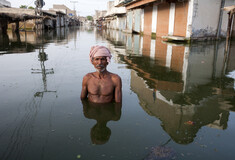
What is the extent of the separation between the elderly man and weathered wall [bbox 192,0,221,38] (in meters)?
13.2

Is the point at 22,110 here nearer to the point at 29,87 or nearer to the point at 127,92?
the point at 29,87

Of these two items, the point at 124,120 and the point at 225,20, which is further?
the point at 225,20

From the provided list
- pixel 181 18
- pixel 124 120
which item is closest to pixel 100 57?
pixel 124 120

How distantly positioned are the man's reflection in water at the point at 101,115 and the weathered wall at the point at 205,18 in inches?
524

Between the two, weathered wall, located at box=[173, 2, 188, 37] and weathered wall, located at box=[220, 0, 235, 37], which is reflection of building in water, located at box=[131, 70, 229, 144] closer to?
weathered wall, located at box=[173, 2, 188, 37]

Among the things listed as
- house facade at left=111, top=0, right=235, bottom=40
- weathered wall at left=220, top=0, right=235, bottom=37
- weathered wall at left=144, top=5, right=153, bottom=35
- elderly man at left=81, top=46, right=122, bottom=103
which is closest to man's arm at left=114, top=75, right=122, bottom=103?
elderly man at left=81, top=46, right=122, bottom=103

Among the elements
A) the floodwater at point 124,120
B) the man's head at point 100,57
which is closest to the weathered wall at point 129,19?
the floodwater at point 124,120

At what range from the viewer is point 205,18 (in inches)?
591

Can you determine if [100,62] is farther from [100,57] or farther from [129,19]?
[129,19]

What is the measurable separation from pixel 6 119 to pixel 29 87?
1.49m

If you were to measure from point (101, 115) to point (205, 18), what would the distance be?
14727 millimetres

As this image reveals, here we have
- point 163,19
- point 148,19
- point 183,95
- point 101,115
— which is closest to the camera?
point 101,115

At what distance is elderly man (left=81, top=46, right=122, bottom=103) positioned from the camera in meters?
2.93

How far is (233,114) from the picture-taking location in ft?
10.1
